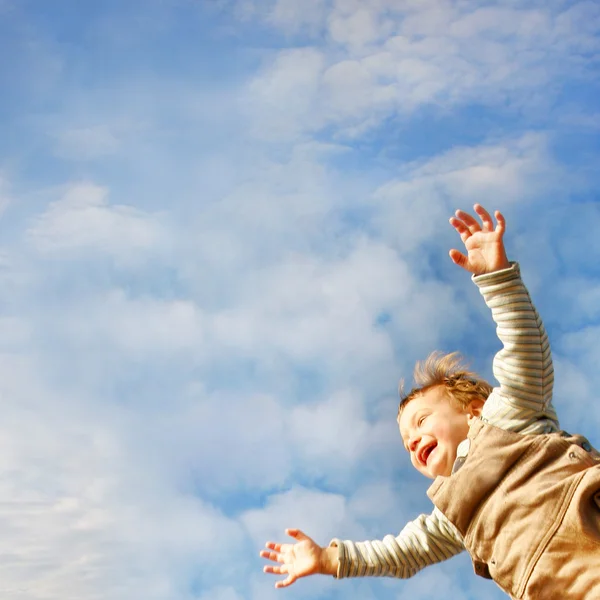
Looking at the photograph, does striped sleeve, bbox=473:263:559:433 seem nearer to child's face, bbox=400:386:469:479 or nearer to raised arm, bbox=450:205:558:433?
raised arm, bbox=450:205:558:433

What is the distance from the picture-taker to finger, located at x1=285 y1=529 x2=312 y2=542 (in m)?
3.55

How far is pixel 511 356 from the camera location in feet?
10.4

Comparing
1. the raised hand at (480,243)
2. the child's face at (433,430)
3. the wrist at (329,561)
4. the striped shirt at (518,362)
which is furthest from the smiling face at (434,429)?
the raised hand at (480,243)

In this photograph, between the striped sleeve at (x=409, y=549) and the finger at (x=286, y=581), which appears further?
the striped sleeve at (x=409, y=549)

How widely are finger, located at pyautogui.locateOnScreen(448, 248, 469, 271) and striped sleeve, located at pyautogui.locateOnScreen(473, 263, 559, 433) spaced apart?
80 millimetres

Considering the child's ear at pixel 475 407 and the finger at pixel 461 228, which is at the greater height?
the finger at pixel 461 228

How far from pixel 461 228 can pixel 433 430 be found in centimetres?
90

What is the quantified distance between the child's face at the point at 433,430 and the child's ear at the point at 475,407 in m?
0.04

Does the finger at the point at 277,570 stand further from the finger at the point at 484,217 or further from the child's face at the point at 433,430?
the finger at the point at 484,217

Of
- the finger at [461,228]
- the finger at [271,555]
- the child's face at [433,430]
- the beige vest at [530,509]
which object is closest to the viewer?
the beige vest at [530,509]

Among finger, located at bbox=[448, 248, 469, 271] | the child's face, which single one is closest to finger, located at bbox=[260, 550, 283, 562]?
the child's face

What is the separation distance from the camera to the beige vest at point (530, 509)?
2908mm

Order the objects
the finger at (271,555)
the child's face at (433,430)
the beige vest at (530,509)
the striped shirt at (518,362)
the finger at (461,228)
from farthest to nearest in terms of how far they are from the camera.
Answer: the finger at (271,555), the child's face at (433,430), the finger at (461,228), the striped shirt at (518,362), the beige vest at (530,509)

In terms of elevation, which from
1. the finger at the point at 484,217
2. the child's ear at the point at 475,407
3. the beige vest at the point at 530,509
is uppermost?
the finger at the point at 484,217
